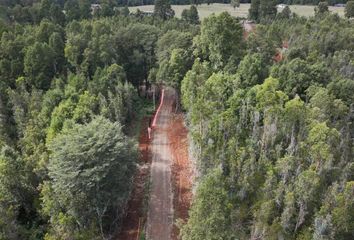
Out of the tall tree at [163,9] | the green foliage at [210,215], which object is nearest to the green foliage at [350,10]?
the tall tree at [163,9]

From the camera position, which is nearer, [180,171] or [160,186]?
[160,186]

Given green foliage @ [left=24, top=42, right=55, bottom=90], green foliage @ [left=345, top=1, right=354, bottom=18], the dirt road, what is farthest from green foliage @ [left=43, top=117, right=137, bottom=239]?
green foliage @ [left=345, top=1, right=354, bottom=18]

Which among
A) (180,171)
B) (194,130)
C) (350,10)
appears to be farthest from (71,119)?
(350,10)

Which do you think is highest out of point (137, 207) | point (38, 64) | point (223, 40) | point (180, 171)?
point (223, 40)

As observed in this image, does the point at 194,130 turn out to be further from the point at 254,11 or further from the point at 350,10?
the point at 350,10

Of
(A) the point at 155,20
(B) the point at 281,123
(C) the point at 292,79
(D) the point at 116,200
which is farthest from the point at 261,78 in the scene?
(A) the point at 155,20

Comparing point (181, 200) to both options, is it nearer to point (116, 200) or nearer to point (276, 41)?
point (116, 200)

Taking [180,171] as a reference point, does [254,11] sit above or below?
above

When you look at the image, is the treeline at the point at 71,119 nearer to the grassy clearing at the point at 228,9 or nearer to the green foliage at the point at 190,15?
the green foliage at the point at 190,15
